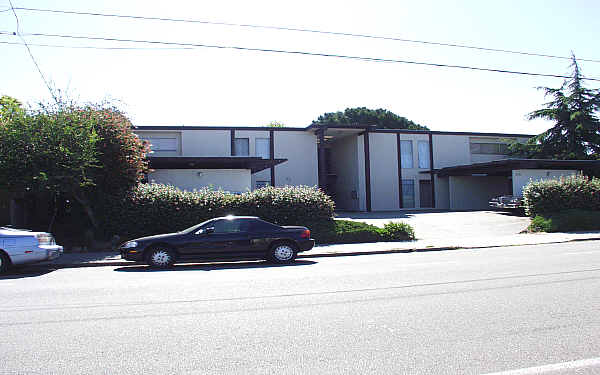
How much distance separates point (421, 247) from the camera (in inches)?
623

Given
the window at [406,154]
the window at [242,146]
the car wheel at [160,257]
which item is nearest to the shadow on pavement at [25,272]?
the car wheel at [160,257]

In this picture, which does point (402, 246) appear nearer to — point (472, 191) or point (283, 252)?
point (283, 252)

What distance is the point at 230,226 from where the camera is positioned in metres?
12.1

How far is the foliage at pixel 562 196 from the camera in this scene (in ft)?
71.8

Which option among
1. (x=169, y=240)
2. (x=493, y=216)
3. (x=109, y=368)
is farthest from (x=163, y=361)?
(x=493, y=216)

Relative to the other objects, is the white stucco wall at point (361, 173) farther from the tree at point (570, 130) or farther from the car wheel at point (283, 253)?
the car wheel at point (283, 253)

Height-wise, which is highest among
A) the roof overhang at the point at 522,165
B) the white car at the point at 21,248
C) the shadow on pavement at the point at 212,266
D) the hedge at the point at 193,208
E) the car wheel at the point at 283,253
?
the roof overhang at the point at 522,165

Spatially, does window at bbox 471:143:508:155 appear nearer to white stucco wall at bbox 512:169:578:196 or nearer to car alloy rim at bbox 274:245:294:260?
white stucco wall at bbox 512:169:578:196

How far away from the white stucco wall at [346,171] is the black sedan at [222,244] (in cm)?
2318

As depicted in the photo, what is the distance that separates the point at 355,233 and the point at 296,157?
16.6m

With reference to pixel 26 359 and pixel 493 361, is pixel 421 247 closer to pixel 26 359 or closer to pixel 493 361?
pixel 493 361

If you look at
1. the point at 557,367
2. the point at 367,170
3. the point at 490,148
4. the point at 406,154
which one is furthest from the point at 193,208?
the point at 490,148

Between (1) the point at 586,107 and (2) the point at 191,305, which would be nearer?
(2) the point at 191,305

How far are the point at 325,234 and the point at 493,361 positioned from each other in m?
13.3
